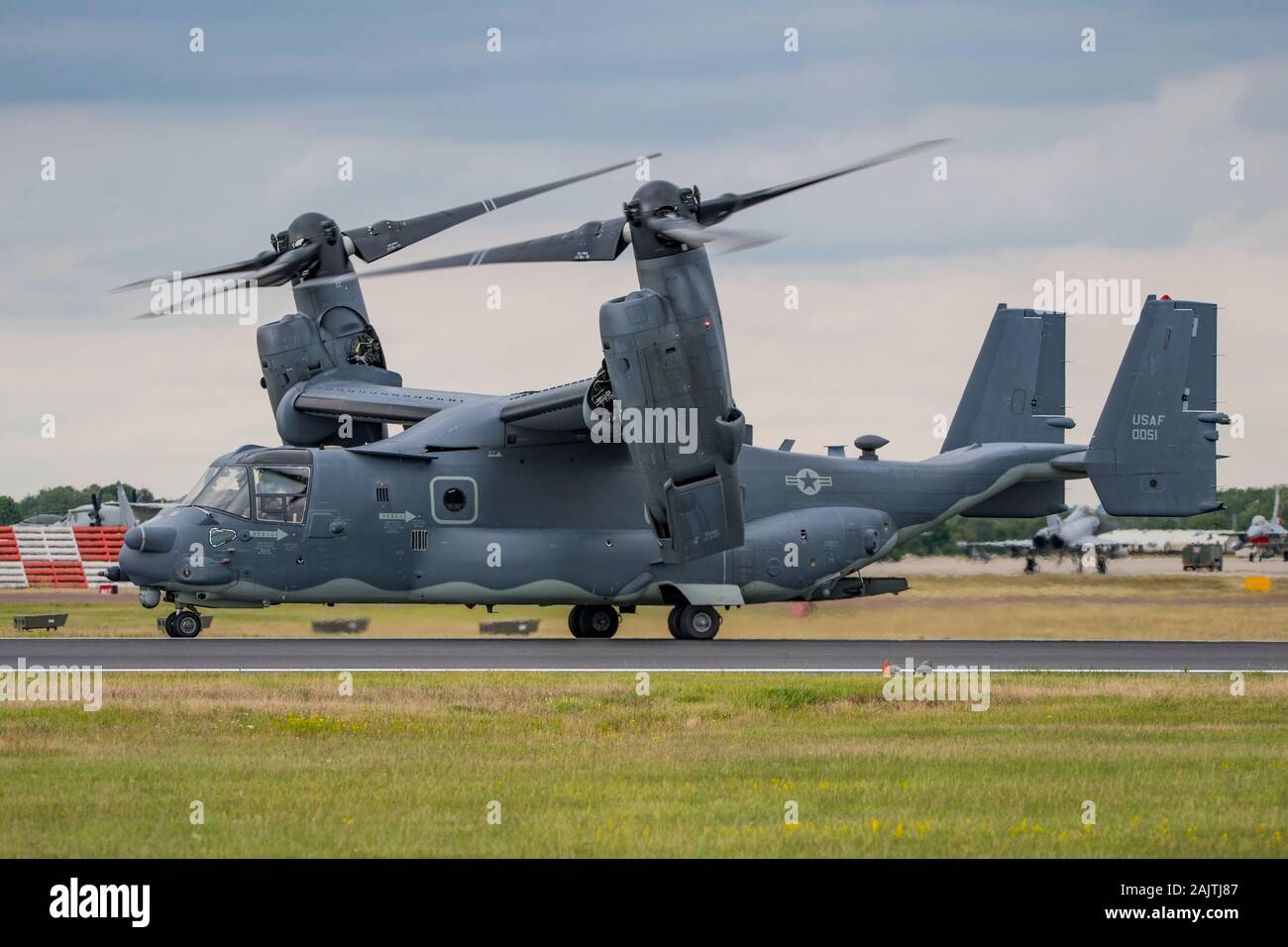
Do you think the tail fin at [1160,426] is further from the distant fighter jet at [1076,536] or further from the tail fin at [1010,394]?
the distant fighter jet at [1076,536]

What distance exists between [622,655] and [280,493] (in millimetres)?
7316

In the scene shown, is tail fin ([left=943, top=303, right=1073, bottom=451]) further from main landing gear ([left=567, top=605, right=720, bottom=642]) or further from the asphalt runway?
main landing gear ([left=567, top=605, right=720, bottom=642])

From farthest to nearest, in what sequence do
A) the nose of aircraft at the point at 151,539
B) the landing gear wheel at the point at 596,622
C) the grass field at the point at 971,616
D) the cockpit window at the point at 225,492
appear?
the landing gear wheel at the point at 596,622
the grass field at the point at 971,616
the cockpit window at the point at 225,492
the nose of aircraft at the point at 151,539

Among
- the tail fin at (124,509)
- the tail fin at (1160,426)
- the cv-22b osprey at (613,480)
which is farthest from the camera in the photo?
the tail fin at (124,509)

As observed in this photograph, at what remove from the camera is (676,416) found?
26.4m

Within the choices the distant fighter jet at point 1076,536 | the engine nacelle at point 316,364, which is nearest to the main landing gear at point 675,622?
the engine nacelle at point 316,364

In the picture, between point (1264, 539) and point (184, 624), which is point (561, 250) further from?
point (1264, 539)

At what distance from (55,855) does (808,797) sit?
5778 millimetres

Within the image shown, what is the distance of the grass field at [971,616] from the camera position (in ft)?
103

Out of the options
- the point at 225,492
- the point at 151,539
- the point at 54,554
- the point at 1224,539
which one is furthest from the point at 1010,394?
the point at 1224,539

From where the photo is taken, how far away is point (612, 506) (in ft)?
103
